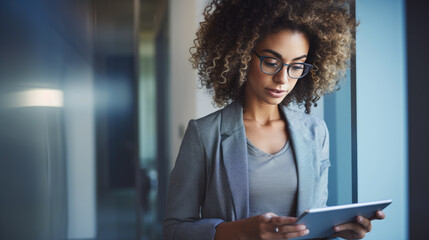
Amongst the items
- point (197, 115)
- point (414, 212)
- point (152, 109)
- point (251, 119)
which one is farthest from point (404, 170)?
point (152, 109)

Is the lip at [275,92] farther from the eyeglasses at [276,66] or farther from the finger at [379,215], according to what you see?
the finger at [379,215]

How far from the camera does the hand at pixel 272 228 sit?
85 cm

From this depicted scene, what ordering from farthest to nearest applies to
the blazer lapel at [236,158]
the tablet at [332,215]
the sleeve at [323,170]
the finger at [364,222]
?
the sleeve at [323,170]
the blazer lapel at [236,158]
the finger at [364,222]
the tablet at [332,215]

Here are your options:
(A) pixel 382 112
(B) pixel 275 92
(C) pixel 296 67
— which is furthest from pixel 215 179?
(A) pixel 382 112

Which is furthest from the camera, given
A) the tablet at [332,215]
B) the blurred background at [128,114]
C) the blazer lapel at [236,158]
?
the blurred background at [128,114]

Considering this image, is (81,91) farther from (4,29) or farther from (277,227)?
(277,227)

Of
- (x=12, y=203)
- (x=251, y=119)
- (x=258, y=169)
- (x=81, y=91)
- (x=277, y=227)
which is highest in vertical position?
(x=81, y=91)

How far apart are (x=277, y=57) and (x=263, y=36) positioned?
83 mm

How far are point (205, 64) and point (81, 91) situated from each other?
1.44m

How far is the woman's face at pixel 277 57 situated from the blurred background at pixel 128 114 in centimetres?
51

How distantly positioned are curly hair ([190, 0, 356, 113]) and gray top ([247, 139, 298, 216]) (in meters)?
0.27

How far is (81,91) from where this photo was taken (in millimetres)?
2379

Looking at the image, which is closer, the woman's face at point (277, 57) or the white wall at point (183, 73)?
the woman's face at point (277, 57)

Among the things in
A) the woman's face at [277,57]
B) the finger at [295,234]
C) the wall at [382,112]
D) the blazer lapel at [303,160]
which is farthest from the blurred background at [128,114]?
the finger at [295,234]
